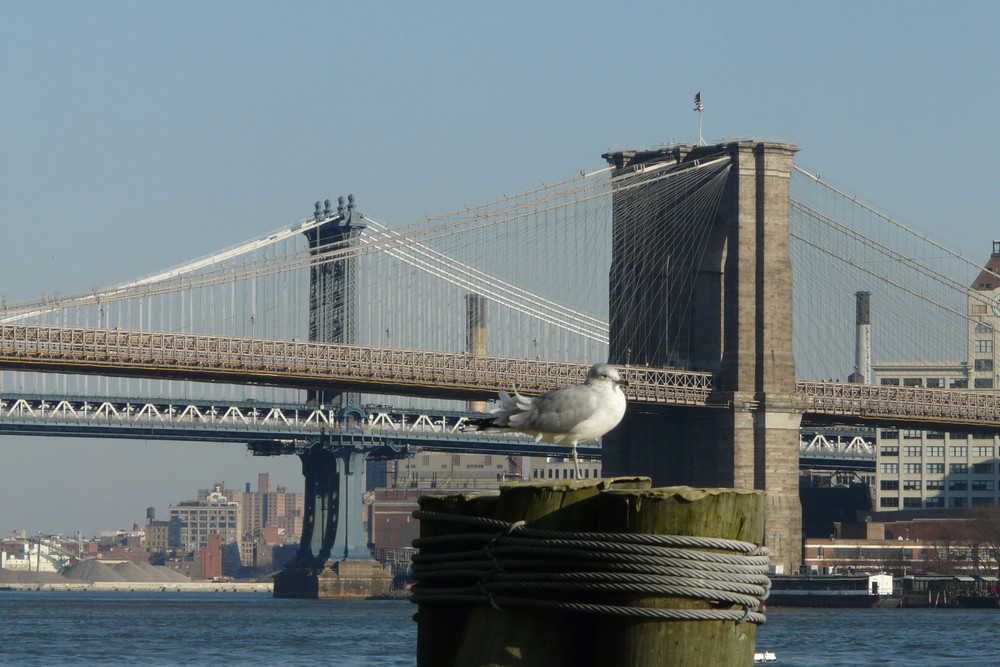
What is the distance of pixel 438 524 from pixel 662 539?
879 millimetres

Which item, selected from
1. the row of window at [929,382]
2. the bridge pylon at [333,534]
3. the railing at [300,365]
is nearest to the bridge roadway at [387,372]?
the railing at [300,365]

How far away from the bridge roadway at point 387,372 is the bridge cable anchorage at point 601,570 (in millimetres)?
57076

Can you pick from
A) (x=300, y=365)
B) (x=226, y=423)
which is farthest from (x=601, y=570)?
(x=226, y=423)

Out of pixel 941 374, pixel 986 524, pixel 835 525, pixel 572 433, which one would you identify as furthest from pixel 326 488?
pixel 572 433

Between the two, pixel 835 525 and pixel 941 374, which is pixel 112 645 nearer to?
pixel 835 525

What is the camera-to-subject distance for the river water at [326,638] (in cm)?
4144

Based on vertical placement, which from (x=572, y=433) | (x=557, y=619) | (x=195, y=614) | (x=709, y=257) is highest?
(x=709, y=257)

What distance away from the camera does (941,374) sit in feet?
468

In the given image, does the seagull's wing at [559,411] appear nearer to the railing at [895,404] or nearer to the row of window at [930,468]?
the railing at [895,404]

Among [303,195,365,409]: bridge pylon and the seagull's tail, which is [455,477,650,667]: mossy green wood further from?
[303,195,365,409]: bridge pylon

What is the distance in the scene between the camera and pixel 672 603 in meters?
4.84

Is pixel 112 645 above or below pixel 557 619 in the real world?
below

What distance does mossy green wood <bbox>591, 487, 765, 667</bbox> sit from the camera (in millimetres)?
4773

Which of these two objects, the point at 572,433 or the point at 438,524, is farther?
the point at 572,433
